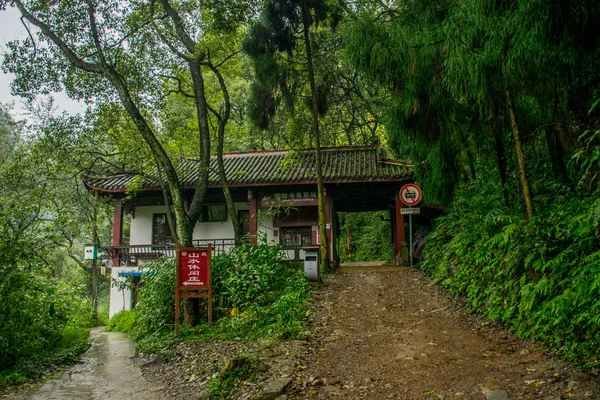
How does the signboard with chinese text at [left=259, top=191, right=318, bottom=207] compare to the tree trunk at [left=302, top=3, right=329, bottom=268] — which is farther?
the signboard with chinese text at [left=259, top=191, right=318, bottom=207]

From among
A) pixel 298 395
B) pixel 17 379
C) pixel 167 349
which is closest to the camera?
pixel 298 395

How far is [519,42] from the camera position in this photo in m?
5.11

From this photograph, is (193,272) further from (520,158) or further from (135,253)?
(135,253)

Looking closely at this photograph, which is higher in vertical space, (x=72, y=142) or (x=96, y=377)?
(x=72, y=142)

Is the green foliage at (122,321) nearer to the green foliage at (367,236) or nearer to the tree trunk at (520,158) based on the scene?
the tree trunk at (520,158)

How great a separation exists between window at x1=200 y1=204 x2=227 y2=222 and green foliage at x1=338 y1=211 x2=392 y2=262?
8.63 metres

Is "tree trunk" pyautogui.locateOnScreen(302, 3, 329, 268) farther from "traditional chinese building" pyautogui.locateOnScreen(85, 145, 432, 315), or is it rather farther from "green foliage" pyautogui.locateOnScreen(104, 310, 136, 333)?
"green foliage" pyautogui.locateOnScreen(104, 310, 136, 333)

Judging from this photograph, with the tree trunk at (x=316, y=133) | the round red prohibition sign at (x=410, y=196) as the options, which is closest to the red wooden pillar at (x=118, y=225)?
the tree trunk at (x=316, y=133)

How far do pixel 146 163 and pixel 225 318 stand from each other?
7261 mm

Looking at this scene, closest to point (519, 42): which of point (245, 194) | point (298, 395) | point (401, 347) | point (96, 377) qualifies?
point (401, 347)

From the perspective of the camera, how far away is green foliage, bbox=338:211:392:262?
23734 mm

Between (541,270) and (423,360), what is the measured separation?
1.83 meters

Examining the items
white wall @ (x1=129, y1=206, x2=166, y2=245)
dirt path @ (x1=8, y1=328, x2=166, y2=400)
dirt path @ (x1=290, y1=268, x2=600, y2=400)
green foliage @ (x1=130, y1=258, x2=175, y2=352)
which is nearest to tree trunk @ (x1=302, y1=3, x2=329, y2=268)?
dirt path @ (x1=290, y1=268, x2=600, y2=400)

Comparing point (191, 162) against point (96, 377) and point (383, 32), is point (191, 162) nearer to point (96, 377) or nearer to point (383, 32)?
point (96, 377)
